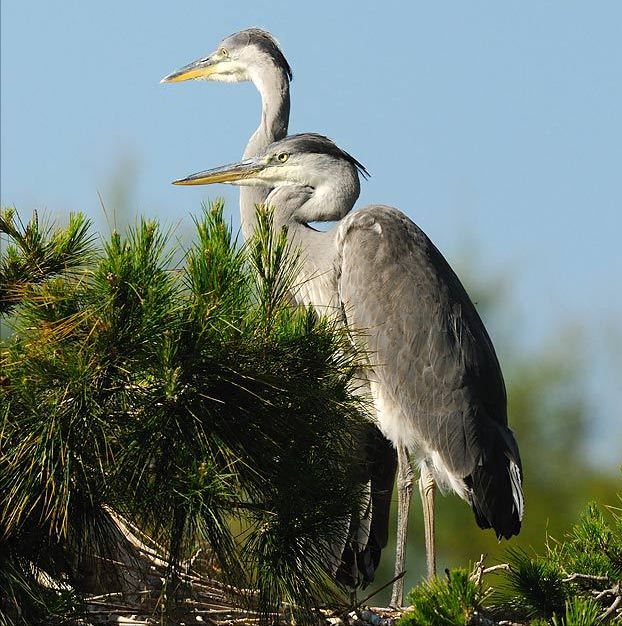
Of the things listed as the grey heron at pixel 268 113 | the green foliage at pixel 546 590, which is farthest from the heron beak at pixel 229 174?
the green foliage at pixel 546 590

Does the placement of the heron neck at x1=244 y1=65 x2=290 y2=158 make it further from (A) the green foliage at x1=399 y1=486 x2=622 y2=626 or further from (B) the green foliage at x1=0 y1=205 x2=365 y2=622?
(B) the green foliage at x1=0 y1=205 x2=365 y2=622

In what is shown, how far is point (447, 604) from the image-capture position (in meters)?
2.41

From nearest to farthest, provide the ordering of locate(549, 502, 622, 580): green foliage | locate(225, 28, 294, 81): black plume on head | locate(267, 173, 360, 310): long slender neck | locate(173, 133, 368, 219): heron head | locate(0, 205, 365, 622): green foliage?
1. locate(0, 205, 365, 622): green foliage
2. locate(549, 502, 622, 580): green foliage
3. locate(267, 173, 360, 310): long slender neck
4. locate(173, 133, 368, 219): heron head
5. locate(225, 28, 294, 81): black plume on head

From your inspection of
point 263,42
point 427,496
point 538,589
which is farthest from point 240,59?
point 538,589

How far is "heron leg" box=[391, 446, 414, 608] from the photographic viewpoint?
4.13m

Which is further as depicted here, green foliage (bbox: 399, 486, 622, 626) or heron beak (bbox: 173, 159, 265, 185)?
heron beak (bbox: 173, 159, 265, 185)

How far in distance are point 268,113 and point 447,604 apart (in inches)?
147

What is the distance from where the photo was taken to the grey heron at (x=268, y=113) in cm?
436

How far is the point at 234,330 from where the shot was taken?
2477 mm

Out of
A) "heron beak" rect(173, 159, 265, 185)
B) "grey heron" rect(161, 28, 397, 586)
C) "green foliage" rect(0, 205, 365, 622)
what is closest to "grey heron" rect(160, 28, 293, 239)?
"grey heron" rect(161, 28, 397, 586)

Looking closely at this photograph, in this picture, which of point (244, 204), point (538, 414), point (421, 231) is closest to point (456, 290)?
point (421, 231)

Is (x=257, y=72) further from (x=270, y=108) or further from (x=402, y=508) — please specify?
(x=402, y=508)

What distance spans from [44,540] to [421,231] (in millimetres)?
2276

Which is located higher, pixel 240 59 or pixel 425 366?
Answer: pixel 240 59
